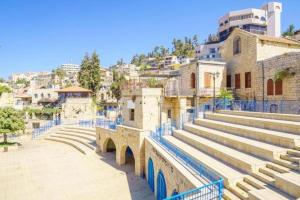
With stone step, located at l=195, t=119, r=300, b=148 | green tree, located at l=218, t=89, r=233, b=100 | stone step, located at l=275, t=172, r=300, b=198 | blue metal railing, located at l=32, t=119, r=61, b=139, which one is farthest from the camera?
blue metal railing, located at l=32, t=119, r=61, b=139

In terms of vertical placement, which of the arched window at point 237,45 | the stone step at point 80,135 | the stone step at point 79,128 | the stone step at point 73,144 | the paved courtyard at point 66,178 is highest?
the arched window at point 237,45

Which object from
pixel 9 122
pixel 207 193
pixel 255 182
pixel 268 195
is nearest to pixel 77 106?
pixel 9 122

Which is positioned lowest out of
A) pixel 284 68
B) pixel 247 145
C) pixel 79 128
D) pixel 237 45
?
pixel 79 128

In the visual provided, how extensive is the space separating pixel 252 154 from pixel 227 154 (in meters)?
0.94

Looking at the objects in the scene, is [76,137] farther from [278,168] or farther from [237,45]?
[278,168]

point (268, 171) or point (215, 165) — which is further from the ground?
point (268, 171)

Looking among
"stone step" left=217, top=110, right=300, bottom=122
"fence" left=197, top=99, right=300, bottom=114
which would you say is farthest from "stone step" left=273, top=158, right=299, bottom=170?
"fence" left=197, top=99, right=300, bottom=114

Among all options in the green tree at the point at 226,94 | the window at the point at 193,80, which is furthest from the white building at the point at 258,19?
the green tree at the point at 226,94

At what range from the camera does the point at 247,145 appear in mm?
9812

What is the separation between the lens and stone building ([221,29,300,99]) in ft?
71.1

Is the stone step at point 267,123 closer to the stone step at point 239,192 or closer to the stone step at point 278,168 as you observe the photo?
the stone step at point 278,168

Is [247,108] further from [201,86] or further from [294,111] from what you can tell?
[201,86]

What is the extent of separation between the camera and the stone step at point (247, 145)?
341 inches

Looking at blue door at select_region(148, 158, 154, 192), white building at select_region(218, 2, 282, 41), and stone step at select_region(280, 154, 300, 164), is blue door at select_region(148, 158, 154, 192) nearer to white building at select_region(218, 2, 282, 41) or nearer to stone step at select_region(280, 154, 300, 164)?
stone step at select_region(280, 154, 300, 164)
